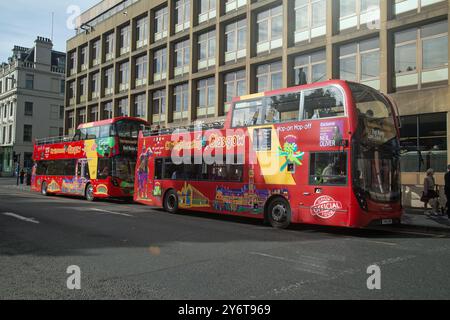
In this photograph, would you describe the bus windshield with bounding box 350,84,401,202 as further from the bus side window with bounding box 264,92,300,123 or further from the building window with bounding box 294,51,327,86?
the building window with bounding box 294,51,327,86

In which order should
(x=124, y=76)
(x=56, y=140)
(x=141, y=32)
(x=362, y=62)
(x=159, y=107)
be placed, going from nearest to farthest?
(x=362, y=62)
(x=56, y=140)
(x=159, y=107)
(x=141, y=32)
(x=124, y=76)

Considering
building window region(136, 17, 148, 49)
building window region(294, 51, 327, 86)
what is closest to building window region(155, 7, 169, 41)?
building window region(136, 17, 148, 49)

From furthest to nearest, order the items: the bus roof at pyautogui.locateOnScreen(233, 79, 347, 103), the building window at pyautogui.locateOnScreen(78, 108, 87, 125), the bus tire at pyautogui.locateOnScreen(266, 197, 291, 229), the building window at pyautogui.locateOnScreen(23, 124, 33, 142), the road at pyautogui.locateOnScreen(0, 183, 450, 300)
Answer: the building window at pyautogui.locateOnScreen(23, 124, 33, 142) < the building window at pyautogui.locateOnScreen(78, 108, 87, 125) < the bus tire at pyautogui.locateOnScreen(266, 197, 291, 229) < the bus roof at pyautogui.locateOnScreen(233, 79, 347, 103) < the road at pyautogui.locateOnScreen(0, 183, 450, 300)

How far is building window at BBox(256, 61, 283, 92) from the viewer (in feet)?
80.2

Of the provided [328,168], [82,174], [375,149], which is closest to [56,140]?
[82,174]

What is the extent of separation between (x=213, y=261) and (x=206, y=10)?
25.6 m

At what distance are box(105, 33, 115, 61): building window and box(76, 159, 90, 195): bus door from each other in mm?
19034

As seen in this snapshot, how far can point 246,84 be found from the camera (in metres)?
26.0

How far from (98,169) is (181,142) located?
291 inches

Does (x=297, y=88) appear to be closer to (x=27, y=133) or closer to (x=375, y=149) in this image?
(x=375, y=149)

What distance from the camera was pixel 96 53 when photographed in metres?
42.5
